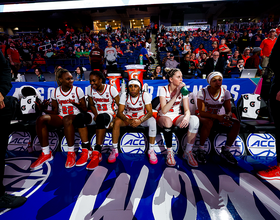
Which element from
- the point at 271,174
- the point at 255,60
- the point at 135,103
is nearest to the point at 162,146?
the point at 135,103

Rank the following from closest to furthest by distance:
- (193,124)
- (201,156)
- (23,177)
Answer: (23,177) → (193,124) → (201,156)

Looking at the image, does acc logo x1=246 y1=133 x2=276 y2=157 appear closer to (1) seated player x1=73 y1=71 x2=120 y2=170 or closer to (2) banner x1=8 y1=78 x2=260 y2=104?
(2) banner x1=8 y1=78 x2=260 y2=104

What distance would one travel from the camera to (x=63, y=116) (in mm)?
2646

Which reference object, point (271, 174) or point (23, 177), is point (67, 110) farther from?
point (271, 174)

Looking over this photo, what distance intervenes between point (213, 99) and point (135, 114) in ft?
4.74

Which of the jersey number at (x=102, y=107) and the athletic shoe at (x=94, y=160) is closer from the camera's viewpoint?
the athletic shoe at (x=94, y=160)

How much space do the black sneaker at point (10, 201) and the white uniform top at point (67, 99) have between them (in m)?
1.35

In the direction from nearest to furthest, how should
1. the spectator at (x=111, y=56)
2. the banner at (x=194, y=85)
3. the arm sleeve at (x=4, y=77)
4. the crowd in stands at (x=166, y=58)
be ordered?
the arm sleeve at (x=4, y=77) → the banner at (x=194, y=85) → the crowd in stands at (x=166, y=58) → the spectator at (x=111, y=56)

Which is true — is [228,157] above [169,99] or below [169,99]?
below

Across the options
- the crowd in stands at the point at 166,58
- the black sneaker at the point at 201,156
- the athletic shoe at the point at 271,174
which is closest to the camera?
the athletic shoe at the point at 271,174

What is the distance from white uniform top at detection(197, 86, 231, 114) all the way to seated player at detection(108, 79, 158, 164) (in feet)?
3.31

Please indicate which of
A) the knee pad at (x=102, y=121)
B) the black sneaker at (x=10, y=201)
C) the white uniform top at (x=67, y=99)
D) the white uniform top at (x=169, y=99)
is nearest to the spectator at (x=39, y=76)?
the white uniform top at (x=67, y=99)

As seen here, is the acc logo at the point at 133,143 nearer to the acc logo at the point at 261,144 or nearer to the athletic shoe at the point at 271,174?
the athletic shoe at the point at 271,174

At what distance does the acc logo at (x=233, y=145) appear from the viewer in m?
2.72
